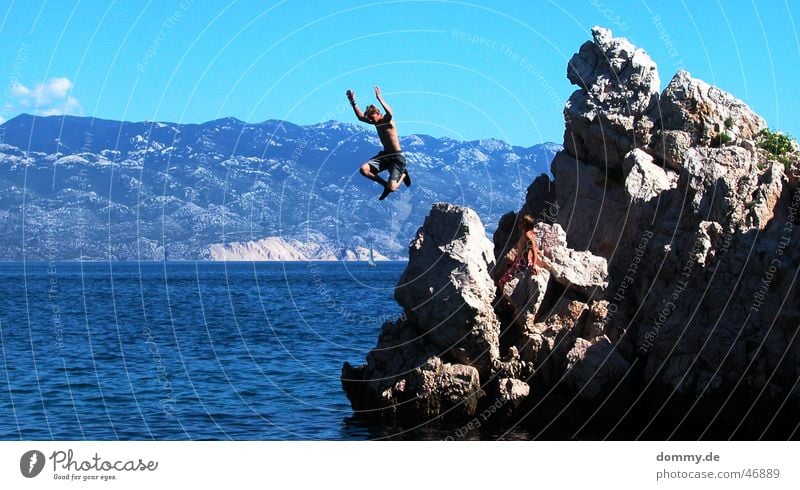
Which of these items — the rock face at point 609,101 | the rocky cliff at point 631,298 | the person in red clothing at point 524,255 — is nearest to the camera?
the rocky cliff at point 631,298

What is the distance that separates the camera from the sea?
41219 millimetres

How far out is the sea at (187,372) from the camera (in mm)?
41219

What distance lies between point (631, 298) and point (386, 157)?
42.0 feet

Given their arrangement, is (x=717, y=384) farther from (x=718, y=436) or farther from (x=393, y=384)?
(x=393, y=384)

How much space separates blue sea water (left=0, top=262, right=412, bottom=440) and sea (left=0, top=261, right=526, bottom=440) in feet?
0.28

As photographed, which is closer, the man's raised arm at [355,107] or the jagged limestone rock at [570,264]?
the man's raised arm at [355,107]

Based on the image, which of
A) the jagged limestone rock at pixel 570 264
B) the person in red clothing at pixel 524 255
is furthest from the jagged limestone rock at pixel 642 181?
the person in red clothing at pixel 524 255

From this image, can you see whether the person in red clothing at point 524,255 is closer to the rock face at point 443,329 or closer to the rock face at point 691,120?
the rock face at point 443,329
